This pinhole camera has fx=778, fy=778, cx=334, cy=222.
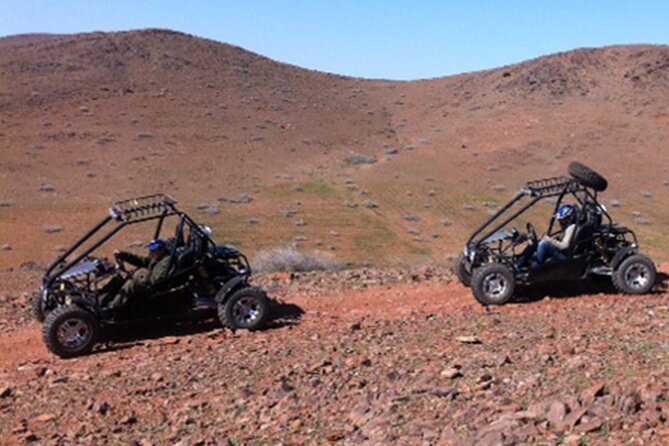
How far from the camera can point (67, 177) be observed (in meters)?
36.8

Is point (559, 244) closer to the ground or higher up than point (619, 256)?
higher up

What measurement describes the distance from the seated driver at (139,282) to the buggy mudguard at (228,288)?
769 millimetres

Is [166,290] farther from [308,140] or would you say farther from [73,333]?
[308,140]

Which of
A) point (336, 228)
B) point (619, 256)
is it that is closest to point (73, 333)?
point (619, 256)

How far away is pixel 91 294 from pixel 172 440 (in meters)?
3.98

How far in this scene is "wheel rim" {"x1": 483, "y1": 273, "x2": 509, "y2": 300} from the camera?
11484 mm

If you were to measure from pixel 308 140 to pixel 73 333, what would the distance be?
3928 centimetres

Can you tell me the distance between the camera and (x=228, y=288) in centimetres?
1065

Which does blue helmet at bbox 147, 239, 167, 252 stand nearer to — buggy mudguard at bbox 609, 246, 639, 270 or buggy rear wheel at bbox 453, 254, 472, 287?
buggy rear wheel at bbox 453, 254, 472, 287

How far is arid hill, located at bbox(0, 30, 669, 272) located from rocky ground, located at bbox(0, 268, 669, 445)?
14.8 m

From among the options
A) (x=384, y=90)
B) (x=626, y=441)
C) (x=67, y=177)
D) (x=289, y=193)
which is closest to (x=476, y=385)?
(x=626, y=441)

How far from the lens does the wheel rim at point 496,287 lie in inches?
452

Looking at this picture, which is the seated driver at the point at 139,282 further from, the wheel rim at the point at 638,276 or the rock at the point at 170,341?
the wheel rim at the point at 638,276

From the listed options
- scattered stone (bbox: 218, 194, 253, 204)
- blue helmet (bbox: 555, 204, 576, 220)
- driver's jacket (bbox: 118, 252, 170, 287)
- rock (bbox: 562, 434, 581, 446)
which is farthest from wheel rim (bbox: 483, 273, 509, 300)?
scattered stone (bbox: 218, 194, 253, 204)
